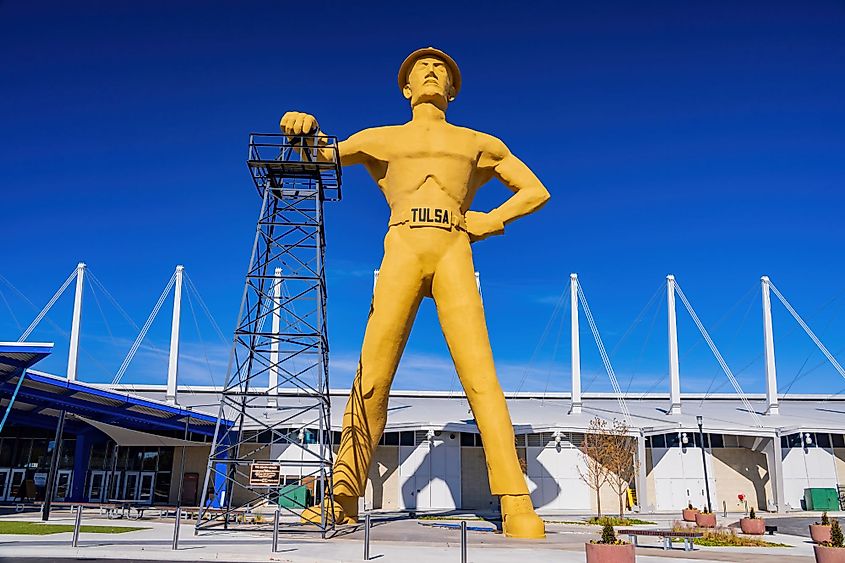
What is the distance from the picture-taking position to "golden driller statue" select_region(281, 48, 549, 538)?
17406 mm

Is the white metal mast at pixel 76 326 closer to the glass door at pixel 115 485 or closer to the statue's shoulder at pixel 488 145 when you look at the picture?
the glass door at pixel 115 485

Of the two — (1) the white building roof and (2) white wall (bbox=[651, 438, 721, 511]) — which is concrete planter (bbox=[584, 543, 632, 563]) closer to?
(1) the white building roof

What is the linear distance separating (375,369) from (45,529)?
28.3 ft

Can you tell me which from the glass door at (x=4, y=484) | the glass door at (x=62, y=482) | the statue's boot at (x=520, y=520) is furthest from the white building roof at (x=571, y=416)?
the statue's boot at (x=520, y=520)

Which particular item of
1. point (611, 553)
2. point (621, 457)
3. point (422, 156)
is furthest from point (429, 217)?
point (621, 457)

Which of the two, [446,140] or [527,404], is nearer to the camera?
[446,140]

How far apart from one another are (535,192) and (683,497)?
18.8m

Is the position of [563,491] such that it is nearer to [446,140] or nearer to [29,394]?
[446,140]

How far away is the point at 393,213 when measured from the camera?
18.6 meters

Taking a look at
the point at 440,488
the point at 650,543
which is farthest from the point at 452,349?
the point at 440,488

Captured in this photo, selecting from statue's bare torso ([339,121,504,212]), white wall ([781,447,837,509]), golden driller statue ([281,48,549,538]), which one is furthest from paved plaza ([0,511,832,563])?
white wall ([781,447,837,509])

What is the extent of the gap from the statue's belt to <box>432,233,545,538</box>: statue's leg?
0.54 meters

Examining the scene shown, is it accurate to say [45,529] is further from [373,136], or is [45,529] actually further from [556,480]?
[556,480]

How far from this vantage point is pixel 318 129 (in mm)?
17734
